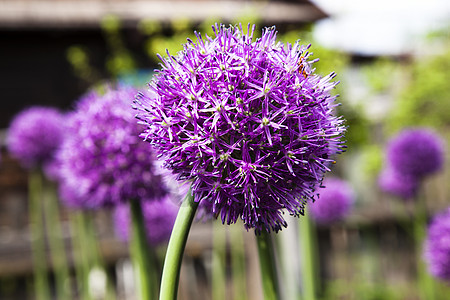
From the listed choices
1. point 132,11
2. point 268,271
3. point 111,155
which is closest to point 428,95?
point 132,11

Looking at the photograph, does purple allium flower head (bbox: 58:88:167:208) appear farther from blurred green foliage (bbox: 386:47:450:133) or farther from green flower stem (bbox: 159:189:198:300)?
blurred green foliage (bbox: 386:47:450:133)

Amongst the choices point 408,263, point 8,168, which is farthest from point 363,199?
point 8,168

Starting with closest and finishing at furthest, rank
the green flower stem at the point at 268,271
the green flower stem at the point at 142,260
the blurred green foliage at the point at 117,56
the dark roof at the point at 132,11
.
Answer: the green flower stem at the point at 268,271 → the green flower stem at the point at 142,260 → the blurred green foliage at the point at 117,56 → the dark roof at the point at 132,11

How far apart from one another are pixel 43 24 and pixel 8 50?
1.11m

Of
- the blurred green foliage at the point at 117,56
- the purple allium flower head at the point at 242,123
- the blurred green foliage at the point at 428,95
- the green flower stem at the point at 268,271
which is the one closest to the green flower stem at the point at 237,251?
the blurred green foliage at the point at 117,56

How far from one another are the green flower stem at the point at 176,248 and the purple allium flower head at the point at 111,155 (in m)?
0.76

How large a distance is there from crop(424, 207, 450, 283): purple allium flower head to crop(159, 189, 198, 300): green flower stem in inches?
77.0

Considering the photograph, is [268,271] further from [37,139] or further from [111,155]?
[37,139]

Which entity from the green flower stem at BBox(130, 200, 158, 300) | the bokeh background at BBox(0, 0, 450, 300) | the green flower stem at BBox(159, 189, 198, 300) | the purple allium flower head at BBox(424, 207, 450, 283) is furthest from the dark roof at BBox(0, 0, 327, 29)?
the green flower stem at BBox(159, 189, 198, 300)

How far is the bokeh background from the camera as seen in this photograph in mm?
4746

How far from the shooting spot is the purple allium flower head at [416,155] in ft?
12.1

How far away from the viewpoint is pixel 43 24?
5.85 m

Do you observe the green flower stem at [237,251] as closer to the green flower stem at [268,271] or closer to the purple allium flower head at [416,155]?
the purple allium flower head at [416,155]

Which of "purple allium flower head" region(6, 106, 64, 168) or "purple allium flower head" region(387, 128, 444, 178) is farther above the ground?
"purple allium flower head" region(6, 106, 64, 168)
